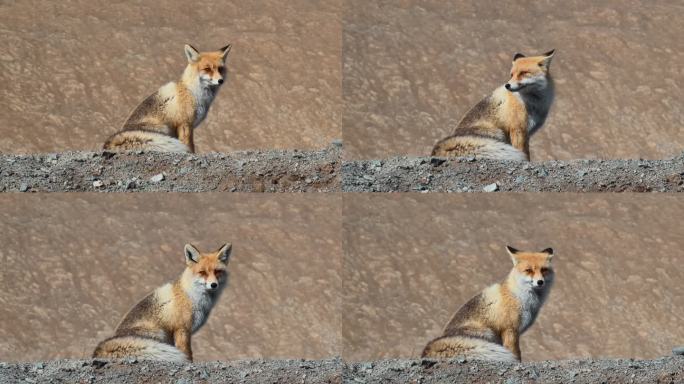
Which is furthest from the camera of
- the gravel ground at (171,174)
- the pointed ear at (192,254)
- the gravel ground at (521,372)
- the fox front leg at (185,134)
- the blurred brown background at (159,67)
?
the blurred brown background at (159,67)

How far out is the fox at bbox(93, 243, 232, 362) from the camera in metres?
14.5

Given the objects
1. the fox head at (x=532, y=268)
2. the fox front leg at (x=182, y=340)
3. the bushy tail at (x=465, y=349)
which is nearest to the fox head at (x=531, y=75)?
the fox head at (x=532, y=268)

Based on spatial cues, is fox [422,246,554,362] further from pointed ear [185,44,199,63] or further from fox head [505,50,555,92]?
pointed ear [185,44,199,63]

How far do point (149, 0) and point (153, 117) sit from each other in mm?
2498

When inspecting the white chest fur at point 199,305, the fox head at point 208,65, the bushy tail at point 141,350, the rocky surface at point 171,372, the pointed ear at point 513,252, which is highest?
the fox head at point 208,65

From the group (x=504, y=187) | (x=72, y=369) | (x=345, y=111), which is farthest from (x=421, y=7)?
(x=72, y=369)

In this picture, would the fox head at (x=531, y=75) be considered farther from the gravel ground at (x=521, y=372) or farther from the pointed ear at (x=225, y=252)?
the pointed ear at (x=225, y=252)

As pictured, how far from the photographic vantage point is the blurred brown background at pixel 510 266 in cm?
1475

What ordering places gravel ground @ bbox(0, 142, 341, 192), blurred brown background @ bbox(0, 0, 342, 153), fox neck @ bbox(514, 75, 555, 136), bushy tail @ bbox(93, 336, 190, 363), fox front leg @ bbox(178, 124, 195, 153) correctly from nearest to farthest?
bushy tail @ bbox(93, 336, 190, 363)
fox neck @ bbox(514, 75, 555, 136)
gravel ground @ bbox(0, 142, 341, 192)
fox front leg @ bbox(178, 124, 195, 153)
blurred brown background @ bbox(0, 0, 342, 153)

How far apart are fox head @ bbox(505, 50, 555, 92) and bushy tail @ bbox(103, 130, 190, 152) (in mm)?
3772

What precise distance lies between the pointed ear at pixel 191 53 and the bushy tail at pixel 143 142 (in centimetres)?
95

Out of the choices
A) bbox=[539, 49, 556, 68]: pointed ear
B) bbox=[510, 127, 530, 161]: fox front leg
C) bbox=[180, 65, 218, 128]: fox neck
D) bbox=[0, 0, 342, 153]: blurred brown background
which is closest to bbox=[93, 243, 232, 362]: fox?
bbox=[180, 65, 218, 128]: fox neck

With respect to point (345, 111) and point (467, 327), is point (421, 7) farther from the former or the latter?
point (467, 327)

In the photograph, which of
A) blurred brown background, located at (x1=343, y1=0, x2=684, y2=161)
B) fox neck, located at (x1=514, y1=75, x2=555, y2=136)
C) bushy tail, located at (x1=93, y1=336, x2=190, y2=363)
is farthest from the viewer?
blurred brown background, located at (x1=343, y1=0, x2=684, y2=161)
